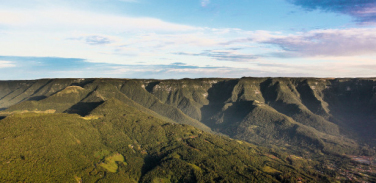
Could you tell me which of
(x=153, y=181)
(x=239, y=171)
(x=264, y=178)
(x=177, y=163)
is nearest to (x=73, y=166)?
(x=153, y=181)

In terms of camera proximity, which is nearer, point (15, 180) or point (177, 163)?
point (15, 180)

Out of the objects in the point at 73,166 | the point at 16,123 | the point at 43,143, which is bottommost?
the point at 73,166

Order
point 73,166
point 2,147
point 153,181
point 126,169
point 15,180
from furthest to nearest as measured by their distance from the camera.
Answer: point 126,169
point 153,181
point 73,166
point 2,147
point 15,180

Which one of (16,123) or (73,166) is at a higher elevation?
(16,123)

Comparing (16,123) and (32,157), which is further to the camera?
(16,123)

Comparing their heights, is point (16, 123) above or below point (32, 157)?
above

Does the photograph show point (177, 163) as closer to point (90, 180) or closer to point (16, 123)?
point (90, 180)

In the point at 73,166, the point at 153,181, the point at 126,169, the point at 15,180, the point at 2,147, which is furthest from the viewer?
the point at 126,169

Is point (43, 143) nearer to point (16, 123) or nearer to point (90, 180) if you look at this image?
point (16, 123)

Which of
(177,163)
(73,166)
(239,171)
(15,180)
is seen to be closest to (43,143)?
(73,166)
